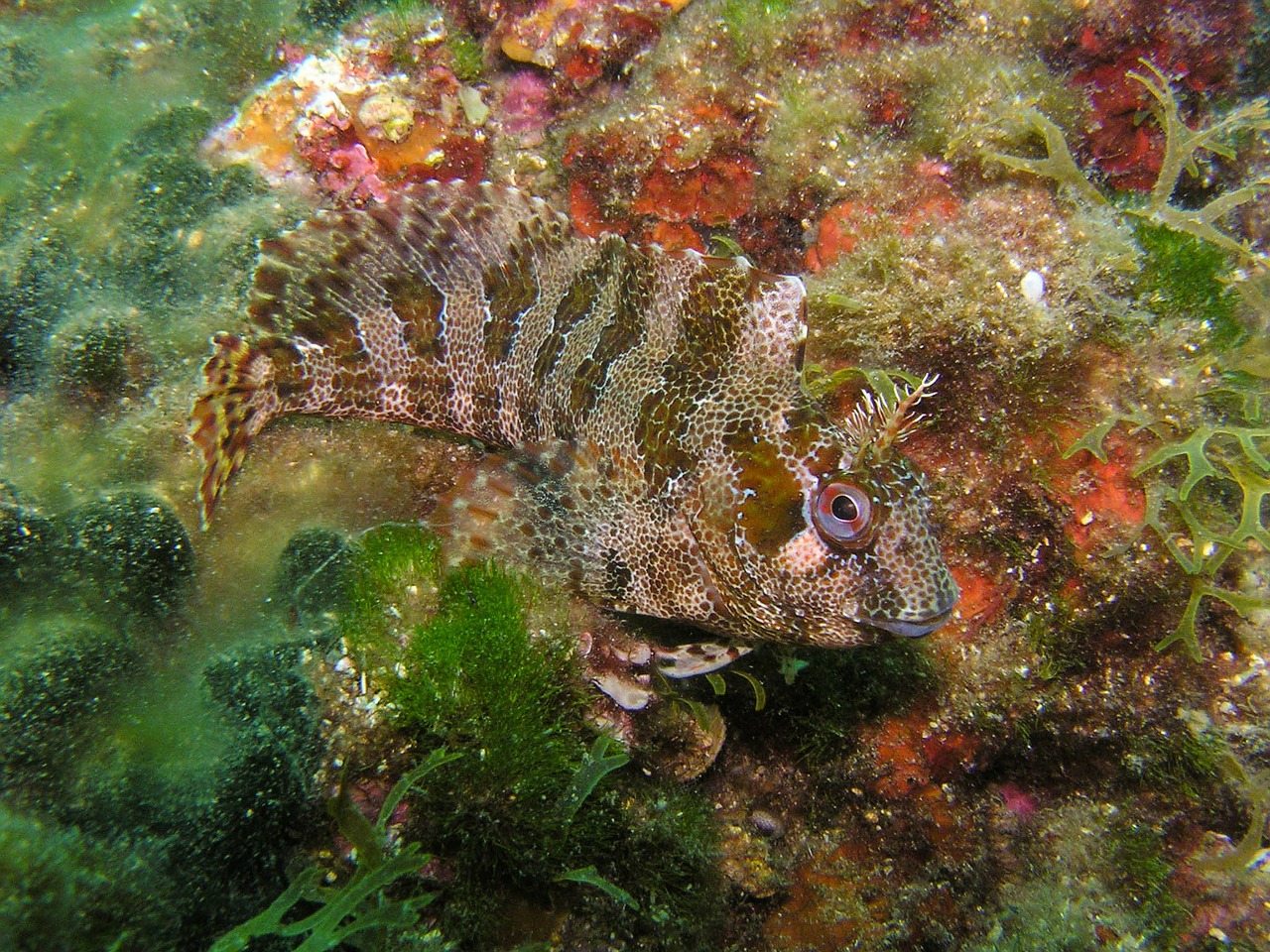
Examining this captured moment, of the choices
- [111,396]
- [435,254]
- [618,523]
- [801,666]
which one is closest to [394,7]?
[435,254]

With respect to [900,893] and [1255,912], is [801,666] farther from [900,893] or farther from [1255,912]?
[1255,912]

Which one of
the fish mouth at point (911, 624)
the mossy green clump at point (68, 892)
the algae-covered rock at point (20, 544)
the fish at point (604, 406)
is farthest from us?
the algae-covered rock at point (20, 544)

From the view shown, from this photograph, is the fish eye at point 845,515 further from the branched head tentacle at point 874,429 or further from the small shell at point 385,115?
the small shell at point 385,115

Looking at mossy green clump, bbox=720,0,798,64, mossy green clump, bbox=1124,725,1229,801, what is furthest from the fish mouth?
mossy green clump, bbox=720,0,798,64

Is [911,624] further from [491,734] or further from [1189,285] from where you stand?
[1189,285]

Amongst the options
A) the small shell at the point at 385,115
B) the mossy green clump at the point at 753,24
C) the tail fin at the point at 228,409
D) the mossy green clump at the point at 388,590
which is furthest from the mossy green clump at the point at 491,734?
the mossy green clump at the point at 753,24
